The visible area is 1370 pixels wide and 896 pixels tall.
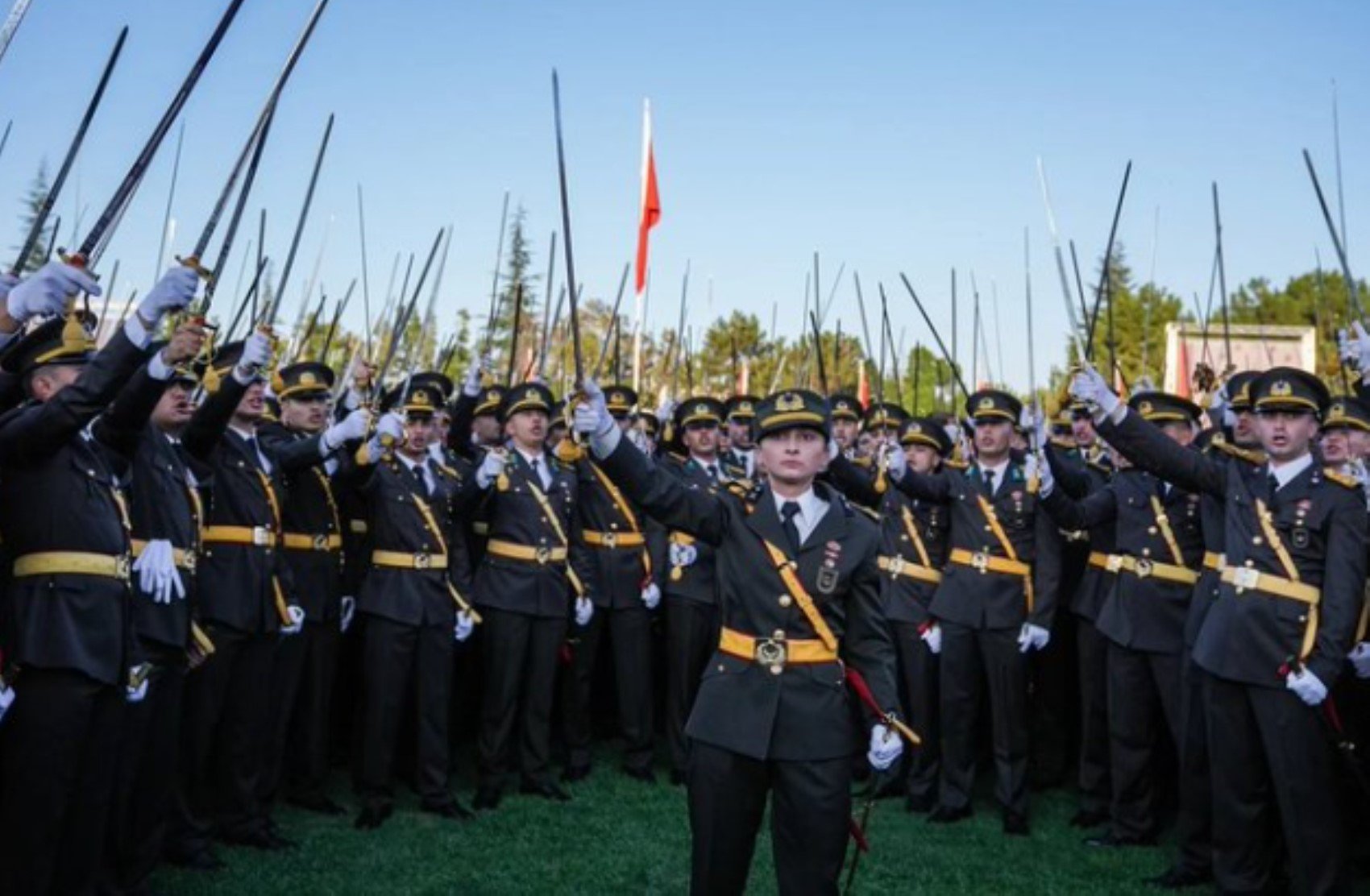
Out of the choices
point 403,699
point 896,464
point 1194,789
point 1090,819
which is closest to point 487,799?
point 403,699

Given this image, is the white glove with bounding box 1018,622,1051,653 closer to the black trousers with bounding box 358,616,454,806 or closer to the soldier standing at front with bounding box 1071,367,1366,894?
the soldier standing at front with bounding box 1071,367,1366,894

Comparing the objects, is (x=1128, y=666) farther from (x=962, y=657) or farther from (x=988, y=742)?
(x=988, y=742)

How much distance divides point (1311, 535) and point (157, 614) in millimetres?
5674

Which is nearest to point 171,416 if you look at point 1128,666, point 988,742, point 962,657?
point 962,657

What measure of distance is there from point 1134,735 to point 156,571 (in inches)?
234

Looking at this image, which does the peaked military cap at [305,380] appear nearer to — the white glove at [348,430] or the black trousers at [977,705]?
the white glove at [348,430]

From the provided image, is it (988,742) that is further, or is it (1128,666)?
(988,742)

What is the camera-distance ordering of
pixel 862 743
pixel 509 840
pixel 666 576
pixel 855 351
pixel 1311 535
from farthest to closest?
pixel 855 351 → pixel 666 576 → pixel 509 840 → pixel 1311 535 → pixel 862 743

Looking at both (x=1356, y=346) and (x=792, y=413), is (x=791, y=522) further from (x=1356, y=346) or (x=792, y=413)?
(x=1356, y=346)

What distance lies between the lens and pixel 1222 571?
21.0 feet

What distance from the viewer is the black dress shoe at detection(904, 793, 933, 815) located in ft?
28.1

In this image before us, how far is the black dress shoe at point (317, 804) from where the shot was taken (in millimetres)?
7801

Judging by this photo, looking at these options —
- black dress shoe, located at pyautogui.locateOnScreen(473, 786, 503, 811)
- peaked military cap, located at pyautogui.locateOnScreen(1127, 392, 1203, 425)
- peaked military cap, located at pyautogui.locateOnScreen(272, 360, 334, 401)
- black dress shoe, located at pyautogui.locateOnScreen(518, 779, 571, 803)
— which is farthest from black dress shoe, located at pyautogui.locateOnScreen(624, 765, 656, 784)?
peaked military cap, located at pyautogui.locateOnScreen(1127, 392, 1203, 425)

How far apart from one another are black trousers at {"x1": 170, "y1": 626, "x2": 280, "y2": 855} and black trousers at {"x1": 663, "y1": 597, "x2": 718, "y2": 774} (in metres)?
3.19
